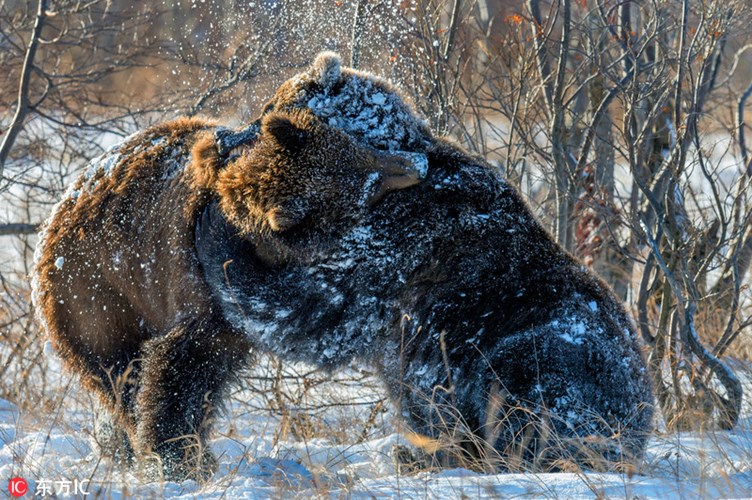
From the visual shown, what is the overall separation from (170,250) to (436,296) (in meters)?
1.21

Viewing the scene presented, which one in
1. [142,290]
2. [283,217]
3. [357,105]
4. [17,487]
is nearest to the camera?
[17,487]

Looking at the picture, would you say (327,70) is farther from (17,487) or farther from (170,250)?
(17,487)

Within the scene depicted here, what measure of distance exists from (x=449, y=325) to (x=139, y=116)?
5.15 metres

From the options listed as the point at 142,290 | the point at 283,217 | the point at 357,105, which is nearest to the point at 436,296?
the point at 283,217

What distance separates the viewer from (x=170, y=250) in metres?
3.78

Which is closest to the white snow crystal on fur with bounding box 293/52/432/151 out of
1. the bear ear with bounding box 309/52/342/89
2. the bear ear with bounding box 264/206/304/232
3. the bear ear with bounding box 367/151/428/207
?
the bear ear with bounding box 309/52/342/89

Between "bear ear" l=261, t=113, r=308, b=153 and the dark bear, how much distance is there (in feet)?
0.05

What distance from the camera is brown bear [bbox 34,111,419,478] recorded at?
3539 mm

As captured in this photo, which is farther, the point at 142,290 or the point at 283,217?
the point at 142,290

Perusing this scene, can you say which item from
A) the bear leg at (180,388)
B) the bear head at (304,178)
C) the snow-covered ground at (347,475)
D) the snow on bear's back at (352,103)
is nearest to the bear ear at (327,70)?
the snow on bear's back at (352,103)

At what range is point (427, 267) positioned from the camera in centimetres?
364

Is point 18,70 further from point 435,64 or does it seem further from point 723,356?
point 723,356

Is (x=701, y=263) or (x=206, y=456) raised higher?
(x=701, y=263)

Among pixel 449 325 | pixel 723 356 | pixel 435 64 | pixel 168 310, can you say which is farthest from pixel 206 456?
pixel 723 356
